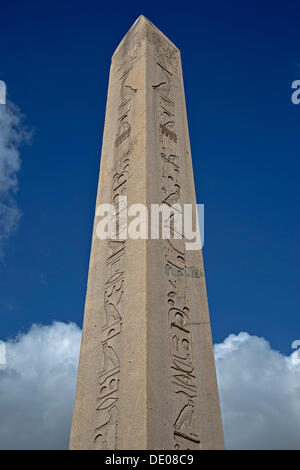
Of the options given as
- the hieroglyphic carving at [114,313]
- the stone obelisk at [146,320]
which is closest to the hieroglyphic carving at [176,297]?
the stone obelisk at [146,320]

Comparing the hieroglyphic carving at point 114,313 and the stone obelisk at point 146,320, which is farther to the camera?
the hieroglyphic carving at point 114,313

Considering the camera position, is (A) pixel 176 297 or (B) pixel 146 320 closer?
(B) pixel 146 320

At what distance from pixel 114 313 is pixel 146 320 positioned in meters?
0.62

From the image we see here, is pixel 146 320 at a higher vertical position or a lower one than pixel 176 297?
lower

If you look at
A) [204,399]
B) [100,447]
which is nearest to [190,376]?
[204,399]

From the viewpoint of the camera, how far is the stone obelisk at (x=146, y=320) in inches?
159

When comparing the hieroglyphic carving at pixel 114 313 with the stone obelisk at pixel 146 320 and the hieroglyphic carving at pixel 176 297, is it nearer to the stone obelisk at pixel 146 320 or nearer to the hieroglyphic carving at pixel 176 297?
the stone obelisk at pixel 146 320

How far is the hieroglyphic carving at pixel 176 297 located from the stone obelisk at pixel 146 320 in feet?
0.04

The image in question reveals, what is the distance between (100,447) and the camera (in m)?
4.08

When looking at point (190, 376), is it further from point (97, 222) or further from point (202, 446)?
point (97, 222)

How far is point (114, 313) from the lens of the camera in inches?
194

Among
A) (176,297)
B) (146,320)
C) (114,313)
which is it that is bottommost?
(146,320)

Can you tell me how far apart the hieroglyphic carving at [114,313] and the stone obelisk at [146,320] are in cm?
1

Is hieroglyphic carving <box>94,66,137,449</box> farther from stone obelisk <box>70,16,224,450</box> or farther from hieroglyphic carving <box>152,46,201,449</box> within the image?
hieroglyphic carving <box>152,46,201,449</box>
